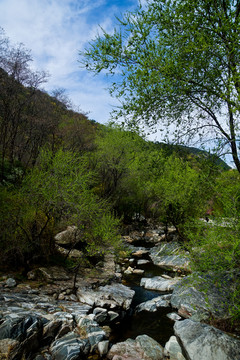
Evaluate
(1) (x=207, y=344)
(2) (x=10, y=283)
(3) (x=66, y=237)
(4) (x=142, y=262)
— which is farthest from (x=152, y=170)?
(4) (x=142, y=262)

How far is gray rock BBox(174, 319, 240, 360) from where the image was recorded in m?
4.76

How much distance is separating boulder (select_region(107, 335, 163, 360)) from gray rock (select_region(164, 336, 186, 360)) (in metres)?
0.16

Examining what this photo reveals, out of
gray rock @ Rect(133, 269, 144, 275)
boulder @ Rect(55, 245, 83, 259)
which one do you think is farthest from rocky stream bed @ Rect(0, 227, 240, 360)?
gray rock @ Rect(133, 269, 144, 275)

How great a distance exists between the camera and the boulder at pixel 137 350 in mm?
5172

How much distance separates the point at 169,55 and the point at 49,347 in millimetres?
7351

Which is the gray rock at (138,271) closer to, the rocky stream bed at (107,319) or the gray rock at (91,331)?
the rocky stream bed at (107,319)

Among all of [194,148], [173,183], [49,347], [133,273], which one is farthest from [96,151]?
[49,347]

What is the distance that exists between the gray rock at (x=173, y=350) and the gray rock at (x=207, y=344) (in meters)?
0.19

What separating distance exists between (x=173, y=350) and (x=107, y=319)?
2181 mm

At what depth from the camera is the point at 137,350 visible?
5.46 meters

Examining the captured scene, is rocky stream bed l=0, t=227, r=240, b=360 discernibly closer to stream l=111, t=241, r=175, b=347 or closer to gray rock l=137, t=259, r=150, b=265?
stream l=111, t=241, r=175, b=347

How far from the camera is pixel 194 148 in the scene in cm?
614

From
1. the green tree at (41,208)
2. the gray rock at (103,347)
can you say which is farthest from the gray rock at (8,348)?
the green tree at (41,208)

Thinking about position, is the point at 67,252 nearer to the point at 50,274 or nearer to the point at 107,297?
the point at 50,274
